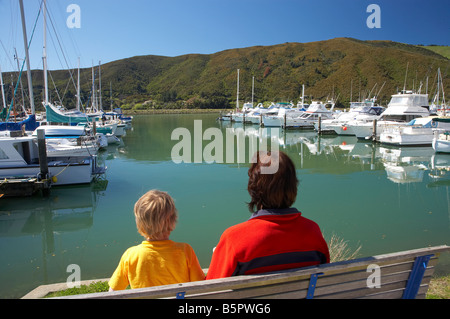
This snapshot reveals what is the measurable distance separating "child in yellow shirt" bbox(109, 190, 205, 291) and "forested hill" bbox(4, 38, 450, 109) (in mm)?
80179

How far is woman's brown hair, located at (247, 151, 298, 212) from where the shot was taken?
222cm

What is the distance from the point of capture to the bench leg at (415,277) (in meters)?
2.36

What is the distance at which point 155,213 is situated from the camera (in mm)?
2367

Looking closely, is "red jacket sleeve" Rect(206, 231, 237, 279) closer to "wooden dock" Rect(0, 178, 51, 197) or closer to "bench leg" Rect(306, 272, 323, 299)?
"bench leg" Rect(306, 272, 323, 299)

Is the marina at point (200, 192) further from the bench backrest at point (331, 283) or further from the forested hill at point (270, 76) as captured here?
the forested hill at point (270, 76)

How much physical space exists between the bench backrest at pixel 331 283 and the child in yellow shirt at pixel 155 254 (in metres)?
0.61

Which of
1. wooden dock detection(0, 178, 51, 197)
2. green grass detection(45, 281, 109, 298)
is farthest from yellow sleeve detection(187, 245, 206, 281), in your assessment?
wooden dock detection(0, 178, 51, 197)

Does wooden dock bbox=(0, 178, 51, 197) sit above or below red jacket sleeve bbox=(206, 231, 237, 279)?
below

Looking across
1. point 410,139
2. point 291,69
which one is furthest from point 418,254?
point 291,69

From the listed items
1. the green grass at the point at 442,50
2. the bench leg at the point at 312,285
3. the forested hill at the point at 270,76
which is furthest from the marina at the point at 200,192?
the green grass at the point at 442,50

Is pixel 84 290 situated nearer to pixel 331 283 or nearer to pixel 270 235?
pixel 270 235

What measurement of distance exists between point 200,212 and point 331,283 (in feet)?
25.3
